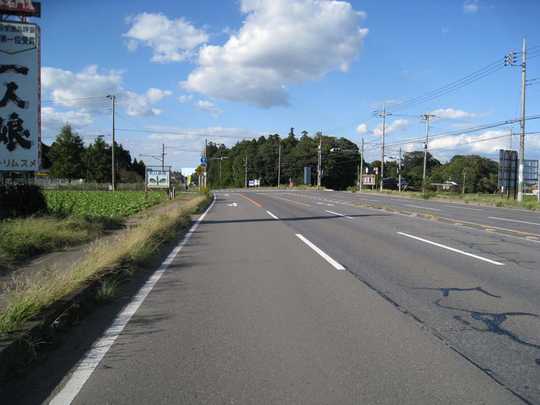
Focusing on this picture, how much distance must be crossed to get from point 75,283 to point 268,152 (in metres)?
135

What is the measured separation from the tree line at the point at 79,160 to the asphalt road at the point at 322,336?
8743cm

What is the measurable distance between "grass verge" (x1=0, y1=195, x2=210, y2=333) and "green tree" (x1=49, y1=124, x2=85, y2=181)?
87.8m

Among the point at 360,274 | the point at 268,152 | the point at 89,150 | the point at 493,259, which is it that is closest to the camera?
the point at 360,274

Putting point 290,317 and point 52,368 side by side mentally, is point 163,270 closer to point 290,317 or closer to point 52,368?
point 290,317

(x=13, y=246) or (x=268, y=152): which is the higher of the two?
(x=268, y=152)

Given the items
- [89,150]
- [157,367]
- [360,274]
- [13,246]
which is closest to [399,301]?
[360,274]

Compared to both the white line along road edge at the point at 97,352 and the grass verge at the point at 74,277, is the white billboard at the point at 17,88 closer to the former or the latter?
the grass verge at the point at 74,277

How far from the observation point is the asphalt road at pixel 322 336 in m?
4.17

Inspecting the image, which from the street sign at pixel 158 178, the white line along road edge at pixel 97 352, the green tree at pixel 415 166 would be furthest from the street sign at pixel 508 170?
the green tree at pixel 415 166

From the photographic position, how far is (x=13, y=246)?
10195 millimetres

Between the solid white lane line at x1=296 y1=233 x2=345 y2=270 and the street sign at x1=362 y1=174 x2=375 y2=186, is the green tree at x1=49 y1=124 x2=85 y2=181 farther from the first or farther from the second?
the solid white lane line at x1=296 y1=233 x2=345 y2=270

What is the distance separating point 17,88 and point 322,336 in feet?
46.8

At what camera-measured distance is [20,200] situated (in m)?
16.2

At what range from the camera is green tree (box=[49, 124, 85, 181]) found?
93.4 meters
